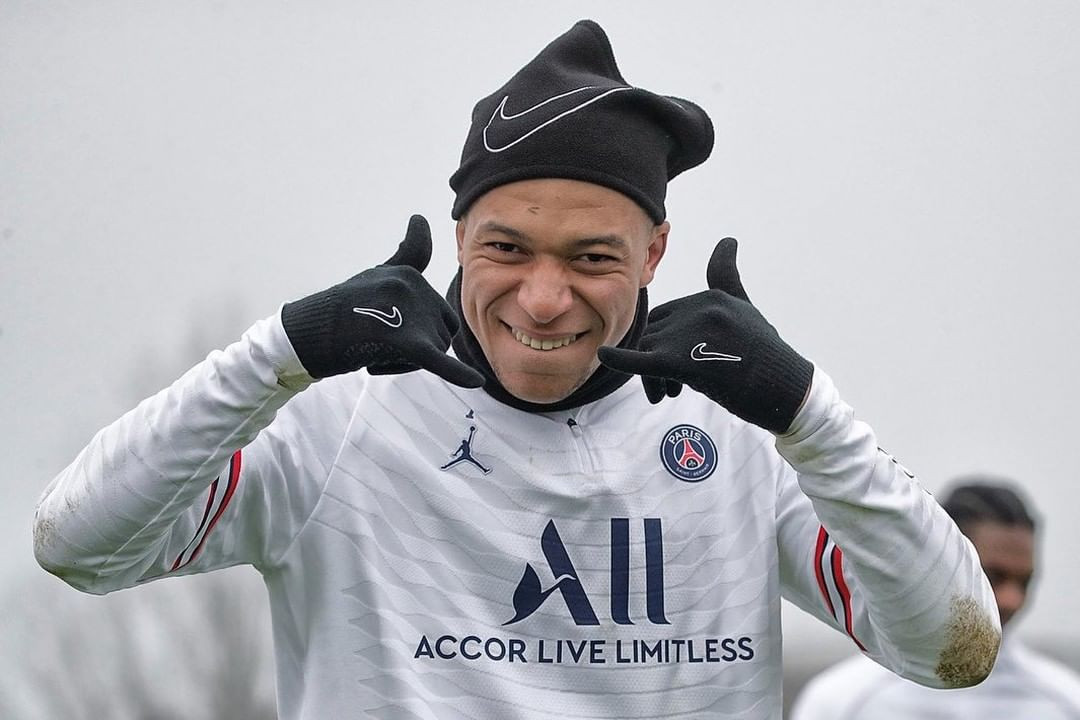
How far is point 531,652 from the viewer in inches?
131

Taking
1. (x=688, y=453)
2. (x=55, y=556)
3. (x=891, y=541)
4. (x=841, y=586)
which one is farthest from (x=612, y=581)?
(x=55, y=556)

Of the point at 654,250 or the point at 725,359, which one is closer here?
the point at 725,359

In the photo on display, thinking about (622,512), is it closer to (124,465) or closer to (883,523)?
(883,523)

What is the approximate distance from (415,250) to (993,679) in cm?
298

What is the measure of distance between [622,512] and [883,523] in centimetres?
53

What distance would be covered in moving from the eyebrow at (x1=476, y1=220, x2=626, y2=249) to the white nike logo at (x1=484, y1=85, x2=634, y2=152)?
0.53ft

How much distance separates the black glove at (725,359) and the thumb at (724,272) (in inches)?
3.1

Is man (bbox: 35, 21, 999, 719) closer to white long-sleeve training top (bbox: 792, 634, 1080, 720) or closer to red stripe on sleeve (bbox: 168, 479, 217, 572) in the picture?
red stripe on sleeve (bbox: 168, 479, 217, 572)

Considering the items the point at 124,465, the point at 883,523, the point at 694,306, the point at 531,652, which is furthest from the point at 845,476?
the point at 124,465

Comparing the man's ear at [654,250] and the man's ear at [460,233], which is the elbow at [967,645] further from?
the man's ear at [460,233]

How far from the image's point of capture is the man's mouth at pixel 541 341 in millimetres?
3322

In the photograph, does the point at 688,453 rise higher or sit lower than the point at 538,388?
lower

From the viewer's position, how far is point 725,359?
3051 mm

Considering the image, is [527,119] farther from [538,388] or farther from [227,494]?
[227,494]
